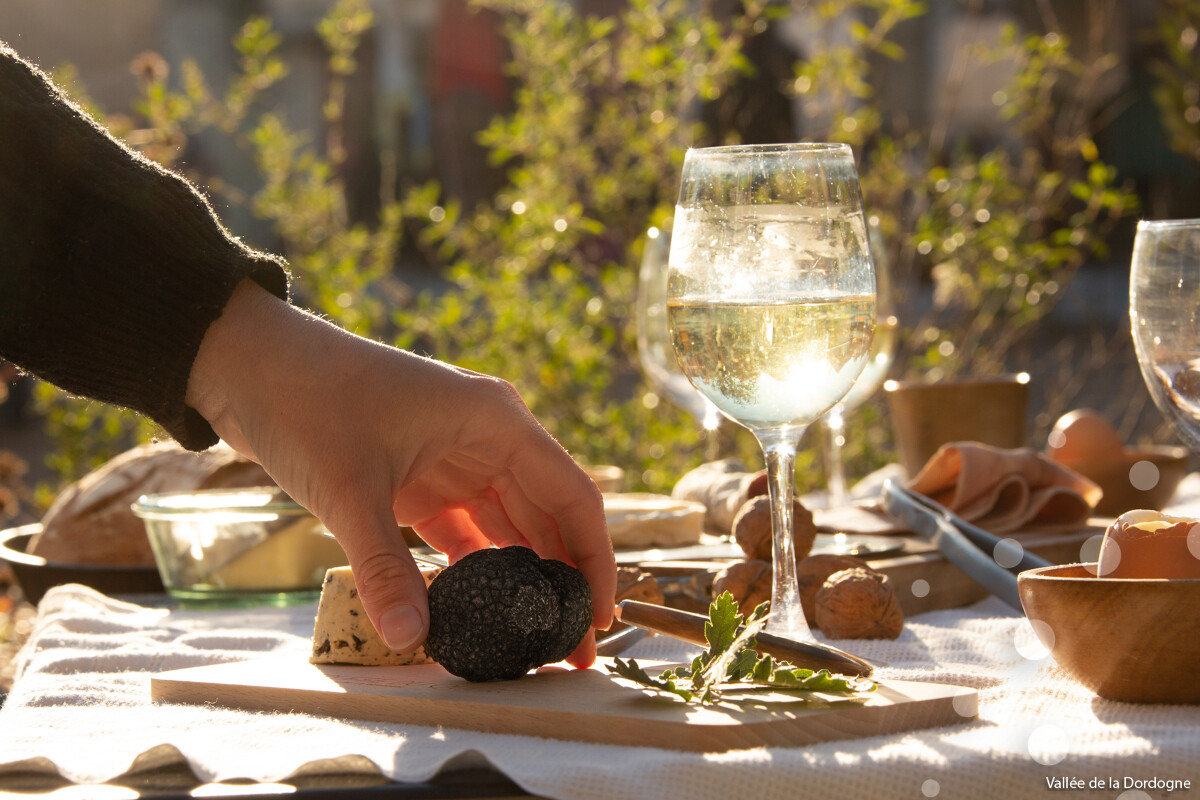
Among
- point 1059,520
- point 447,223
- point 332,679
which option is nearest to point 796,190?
point 332,679

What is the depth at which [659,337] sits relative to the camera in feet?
7.93

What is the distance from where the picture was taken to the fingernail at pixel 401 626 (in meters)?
1.19

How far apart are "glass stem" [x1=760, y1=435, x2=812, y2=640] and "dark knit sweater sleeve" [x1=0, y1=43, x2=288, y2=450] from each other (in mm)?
612

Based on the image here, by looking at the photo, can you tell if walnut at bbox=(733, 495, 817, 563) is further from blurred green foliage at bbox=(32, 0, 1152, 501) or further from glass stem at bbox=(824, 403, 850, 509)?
blurred green foliage at bbox=(32, 0, 1152, 501)

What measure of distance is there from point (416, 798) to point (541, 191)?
391 cm

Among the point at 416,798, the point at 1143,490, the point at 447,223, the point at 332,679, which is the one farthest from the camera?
the point at 447,223

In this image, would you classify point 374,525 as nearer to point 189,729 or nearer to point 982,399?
point 189,729

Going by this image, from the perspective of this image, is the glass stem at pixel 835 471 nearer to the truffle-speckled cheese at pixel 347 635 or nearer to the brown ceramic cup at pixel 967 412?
the brown ceramic cup at pixel 967 412

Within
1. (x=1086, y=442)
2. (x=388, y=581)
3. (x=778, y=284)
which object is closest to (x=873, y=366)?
(x=1086, y=442)

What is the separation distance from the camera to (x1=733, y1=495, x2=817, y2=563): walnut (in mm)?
1604

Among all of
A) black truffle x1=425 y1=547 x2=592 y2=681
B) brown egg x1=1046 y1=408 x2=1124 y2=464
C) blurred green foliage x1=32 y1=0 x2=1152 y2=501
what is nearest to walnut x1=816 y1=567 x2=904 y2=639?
black truffle x1=425 y1=547 x2=592 y2=681

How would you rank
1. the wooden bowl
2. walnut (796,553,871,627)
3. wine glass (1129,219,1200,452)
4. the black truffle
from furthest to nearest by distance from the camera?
walnut (796,553,871,627) → wine glass (1129,219,1200,452) → the black truffle → the wooden bowl

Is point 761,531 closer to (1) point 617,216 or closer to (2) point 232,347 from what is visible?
(2) point 232,347

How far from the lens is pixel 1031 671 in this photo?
4.29ft
